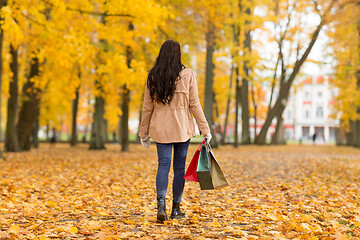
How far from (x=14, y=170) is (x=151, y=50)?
6748mm

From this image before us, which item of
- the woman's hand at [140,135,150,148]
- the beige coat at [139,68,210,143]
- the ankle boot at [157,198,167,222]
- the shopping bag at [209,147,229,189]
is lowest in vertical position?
the ankle boot at [157,198,167,222]

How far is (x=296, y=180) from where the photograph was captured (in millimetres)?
9273

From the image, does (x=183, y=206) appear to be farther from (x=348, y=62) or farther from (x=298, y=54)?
(x=348, y=62)

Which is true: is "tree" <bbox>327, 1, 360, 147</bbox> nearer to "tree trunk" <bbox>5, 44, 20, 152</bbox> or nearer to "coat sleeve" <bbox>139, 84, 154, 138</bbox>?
"coat sleeve" <bbox>139, 84, 154, 138</bbox>

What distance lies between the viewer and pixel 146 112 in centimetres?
468

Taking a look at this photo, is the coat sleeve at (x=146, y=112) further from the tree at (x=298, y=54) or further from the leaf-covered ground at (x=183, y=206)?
the tree at (x=298, y=54)

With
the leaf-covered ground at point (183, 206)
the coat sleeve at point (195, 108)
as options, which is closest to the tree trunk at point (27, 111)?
the leaf-covered ground at point (183, 206)

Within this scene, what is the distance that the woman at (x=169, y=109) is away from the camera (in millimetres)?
4520

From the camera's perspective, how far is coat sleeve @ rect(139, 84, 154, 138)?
4.64 meters

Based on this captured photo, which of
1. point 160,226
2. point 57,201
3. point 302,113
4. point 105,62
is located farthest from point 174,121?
point 302,113

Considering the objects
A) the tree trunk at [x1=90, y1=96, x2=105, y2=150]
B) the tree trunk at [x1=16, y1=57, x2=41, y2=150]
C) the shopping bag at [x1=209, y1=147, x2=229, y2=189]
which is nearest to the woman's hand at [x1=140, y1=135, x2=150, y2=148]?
the shopping bag at [x1=209, y1=147, x2=229, y2=189]

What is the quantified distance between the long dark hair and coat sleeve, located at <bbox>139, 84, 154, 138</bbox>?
0.06 m

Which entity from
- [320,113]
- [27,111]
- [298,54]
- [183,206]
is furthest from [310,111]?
[183,206]

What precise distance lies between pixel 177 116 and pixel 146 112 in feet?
1.19
